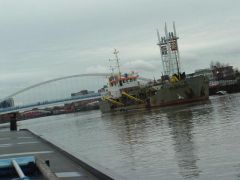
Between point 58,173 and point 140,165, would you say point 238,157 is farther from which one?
point 58,173

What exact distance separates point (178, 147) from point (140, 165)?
10.3 feet

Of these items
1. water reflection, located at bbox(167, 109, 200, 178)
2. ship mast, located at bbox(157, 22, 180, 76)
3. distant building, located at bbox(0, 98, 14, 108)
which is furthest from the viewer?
distant building, located at bbox(0, 98, 14, 108)

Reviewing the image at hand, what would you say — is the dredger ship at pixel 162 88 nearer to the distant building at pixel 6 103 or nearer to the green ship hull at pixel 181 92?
the green ship hull at pixel 181 92

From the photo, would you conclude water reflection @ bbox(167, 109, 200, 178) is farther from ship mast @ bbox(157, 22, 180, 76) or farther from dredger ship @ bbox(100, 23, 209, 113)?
ship mast @ bbox(157, 22, 180, 76)

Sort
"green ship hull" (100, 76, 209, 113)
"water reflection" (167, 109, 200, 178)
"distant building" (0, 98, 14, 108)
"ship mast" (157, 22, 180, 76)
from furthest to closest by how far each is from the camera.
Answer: "distant building" (0, 98, 14, 108) < "ship mast" (157, 22, 180, 76) < "green ship hull" (100, 76, 209, 113) < "water reflection" (167, 109, 200, 178)

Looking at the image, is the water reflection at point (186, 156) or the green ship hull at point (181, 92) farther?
the green ship hull at point (181, 92)

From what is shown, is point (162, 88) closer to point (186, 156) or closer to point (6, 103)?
point (186, 156)

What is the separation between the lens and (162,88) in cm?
6328

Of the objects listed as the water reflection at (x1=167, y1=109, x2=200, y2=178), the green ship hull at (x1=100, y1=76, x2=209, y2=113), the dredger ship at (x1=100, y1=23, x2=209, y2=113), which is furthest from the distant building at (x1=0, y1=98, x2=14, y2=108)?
the water reflection at (x1=167, y1=109, x2=200, y2=178)

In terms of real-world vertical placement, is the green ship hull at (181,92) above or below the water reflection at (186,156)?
above

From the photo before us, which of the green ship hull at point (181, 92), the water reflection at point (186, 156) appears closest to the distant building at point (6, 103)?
the green ship hull at point (181, 92)

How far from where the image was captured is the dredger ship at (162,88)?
62.5m

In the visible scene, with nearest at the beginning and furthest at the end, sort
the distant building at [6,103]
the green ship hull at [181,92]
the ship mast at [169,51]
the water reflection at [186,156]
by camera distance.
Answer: the water reflection at [186,156], the green ship hull at [181,92], the ship mast at [169,51], the distant building at [6,103]

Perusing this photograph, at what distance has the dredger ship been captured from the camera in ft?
205
